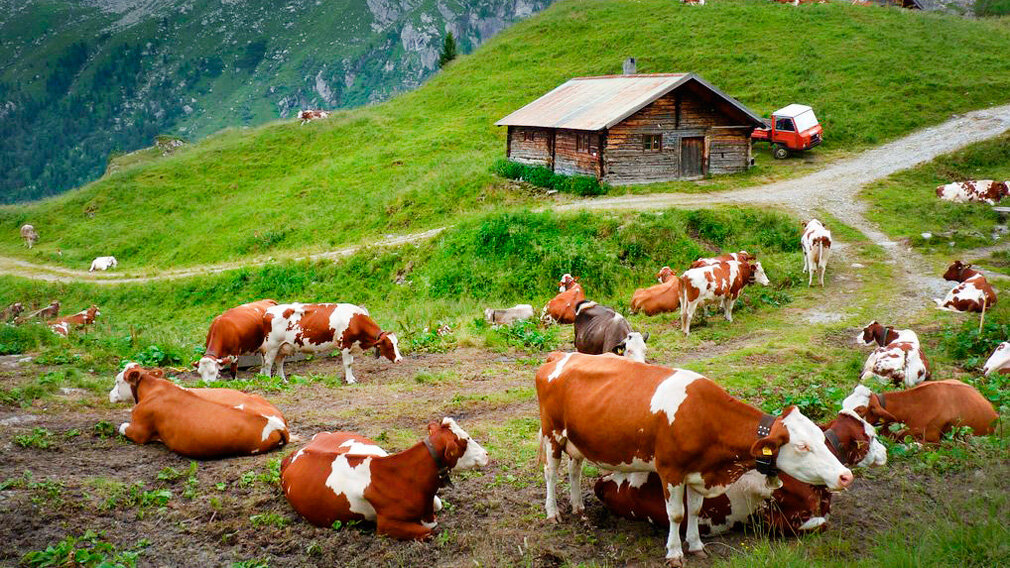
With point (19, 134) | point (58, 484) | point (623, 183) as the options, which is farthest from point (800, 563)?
point (19, 134)

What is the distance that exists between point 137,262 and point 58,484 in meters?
32.7

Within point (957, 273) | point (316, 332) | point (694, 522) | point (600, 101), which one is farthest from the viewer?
point (600, 101)

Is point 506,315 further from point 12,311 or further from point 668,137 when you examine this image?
point 12,311

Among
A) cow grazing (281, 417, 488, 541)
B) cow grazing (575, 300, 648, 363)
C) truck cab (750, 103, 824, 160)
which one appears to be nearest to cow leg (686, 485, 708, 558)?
cow grazing (281, 417, 488, 541)

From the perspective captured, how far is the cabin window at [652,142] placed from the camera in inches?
1145

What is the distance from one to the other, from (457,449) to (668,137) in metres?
25.0

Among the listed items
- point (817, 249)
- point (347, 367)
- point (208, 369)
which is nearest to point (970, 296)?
point (817, 249)

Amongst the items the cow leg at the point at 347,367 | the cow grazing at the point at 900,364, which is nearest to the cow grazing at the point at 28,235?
the cow leg at the point at 347,367

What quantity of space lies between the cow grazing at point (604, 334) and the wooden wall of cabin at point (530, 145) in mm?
18837

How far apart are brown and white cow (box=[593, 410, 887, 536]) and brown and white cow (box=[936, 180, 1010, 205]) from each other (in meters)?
22.8

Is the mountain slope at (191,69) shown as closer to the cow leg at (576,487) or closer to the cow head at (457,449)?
the cow head at (457,449)

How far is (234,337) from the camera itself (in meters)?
13.9

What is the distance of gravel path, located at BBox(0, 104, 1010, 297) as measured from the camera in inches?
896

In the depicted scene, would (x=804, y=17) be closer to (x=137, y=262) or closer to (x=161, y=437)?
(x=137, y=262)
